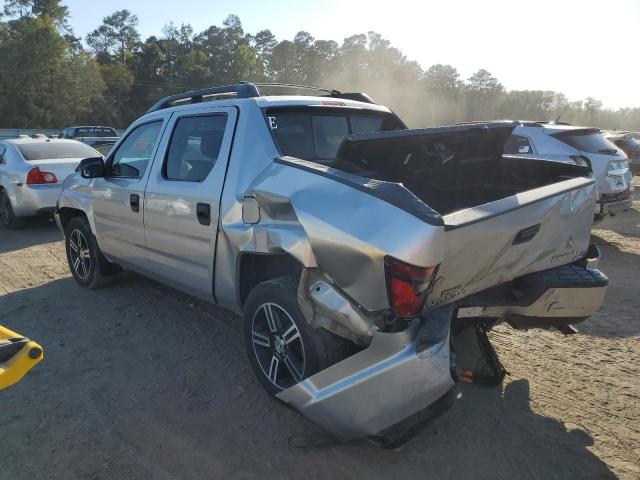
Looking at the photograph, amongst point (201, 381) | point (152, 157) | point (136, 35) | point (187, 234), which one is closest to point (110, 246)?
point (152, 157)

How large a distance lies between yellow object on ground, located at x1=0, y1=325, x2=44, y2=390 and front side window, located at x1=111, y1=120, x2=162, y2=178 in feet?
Result: 8.02

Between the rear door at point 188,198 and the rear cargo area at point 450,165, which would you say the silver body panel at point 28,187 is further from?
the rear cargo area at point 450,165

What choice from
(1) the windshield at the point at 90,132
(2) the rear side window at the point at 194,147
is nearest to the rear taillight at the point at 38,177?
(2) the rear side window at the point at 194,147

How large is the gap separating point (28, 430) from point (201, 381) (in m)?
1.06

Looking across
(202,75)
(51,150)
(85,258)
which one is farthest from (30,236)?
(202,75)

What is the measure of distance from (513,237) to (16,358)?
2392 millimetres

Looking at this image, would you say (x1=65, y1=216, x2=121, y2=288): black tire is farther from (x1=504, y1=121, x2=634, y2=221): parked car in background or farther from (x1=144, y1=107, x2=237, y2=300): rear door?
(x1=504, y1=121, x2=634, y2=221): parked car in background

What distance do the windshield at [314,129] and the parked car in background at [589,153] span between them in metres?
4.26

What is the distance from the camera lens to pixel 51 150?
907 cm

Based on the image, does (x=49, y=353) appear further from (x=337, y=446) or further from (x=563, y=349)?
(x=563, y=349)

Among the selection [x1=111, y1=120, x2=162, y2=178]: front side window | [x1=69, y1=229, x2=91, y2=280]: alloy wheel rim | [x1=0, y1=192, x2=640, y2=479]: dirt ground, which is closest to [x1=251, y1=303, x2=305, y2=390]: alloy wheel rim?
[x1=0, y1=192, x2=640, y2=479]: dirt ground

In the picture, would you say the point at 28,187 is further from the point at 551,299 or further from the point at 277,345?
the point at 551,299

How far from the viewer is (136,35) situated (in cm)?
9800

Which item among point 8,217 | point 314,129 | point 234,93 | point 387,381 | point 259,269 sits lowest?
point 8,217
